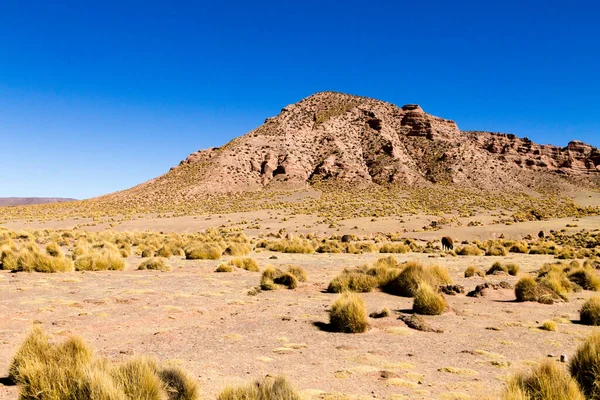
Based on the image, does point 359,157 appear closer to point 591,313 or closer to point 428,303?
point 428,303

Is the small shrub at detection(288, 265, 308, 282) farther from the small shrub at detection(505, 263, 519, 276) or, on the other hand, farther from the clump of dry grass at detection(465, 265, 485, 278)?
the small shrub at detection(505, 263, 519, 276)

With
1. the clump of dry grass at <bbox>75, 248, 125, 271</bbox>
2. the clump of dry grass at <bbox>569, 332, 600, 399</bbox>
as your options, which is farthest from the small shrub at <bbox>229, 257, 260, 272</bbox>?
the clump of dry grass at <bbox>569, 332, 600, 399</bbox>

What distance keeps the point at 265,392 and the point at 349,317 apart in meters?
5.27

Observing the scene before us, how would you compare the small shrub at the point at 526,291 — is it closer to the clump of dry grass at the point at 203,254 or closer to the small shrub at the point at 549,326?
the small shrub at the point at 549,326

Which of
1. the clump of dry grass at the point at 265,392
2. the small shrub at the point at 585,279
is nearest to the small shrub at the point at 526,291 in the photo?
the small shrub at the point at 585,279

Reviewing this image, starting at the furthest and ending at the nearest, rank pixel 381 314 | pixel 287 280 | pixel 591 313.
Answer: pixel 287 280 < pixel 381 314 < pixel 591 313

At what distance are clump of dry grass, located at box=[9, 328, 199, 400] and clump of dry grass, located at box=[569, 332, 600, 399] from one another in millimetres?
5052

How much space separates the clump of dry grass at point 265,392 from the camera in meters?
4.52

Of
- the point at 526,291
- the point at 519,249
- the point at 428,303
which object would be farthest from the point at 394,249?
the point at 428,303

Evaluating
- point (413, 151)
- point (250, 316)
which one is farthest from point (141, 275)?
point (413, 151)

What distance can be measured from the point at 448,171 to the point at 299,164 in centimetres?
3180

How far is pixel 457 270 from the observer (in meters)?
20.5

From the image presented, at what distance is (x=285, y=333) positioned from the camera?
952cm

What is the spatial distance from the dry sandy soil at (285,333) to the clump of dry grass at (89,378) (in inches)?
20.7
